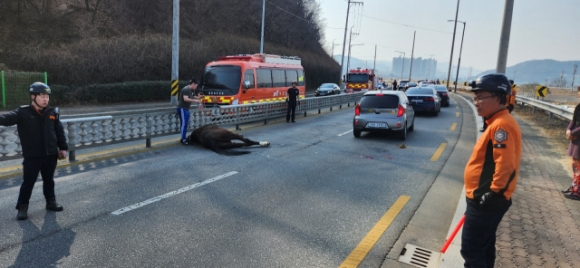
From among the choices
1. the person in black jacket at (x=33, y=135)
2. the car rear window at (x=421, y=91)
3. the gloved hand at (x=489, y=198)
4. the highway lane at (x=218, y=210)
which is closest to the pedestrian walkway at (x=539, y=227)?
the highway lane at (x=218, y=210)

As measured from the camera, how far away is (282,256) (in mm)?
4203

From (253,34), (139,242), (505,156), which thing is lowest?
(139,242)

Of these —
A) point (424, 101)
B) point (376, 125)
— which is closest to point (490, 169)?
point (376, 125)

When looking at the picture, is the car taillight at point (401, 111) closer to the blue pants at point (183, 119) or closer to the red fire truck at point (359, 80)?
the blue pants at point (183, 119)

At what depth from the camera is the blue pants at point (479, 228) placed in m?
3.06

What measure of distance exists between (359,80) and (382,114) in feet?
80.8

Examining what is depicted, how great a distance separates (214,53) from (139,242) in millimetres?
32021

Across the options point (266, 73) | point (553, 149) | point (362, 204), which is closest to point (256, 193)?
point (362, 204)

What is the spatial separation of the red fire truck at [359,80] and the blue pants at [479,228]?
33.5m

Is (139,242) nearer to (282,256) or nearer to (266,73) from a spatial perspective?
(282,256)

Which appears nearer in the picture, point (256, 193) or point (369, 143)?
point (256, 193)

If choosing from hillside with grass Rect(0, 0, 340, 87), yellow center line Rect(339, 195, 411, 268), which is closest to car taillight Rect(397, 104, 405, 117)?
yellow center line Rect(339, 195, 411, 268)

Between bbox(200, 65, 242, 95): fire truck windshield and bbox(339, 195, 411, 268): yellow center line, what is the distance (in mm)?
11230

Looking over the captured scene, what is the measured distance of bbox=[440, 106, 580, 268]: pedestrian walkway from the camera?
416 cm
